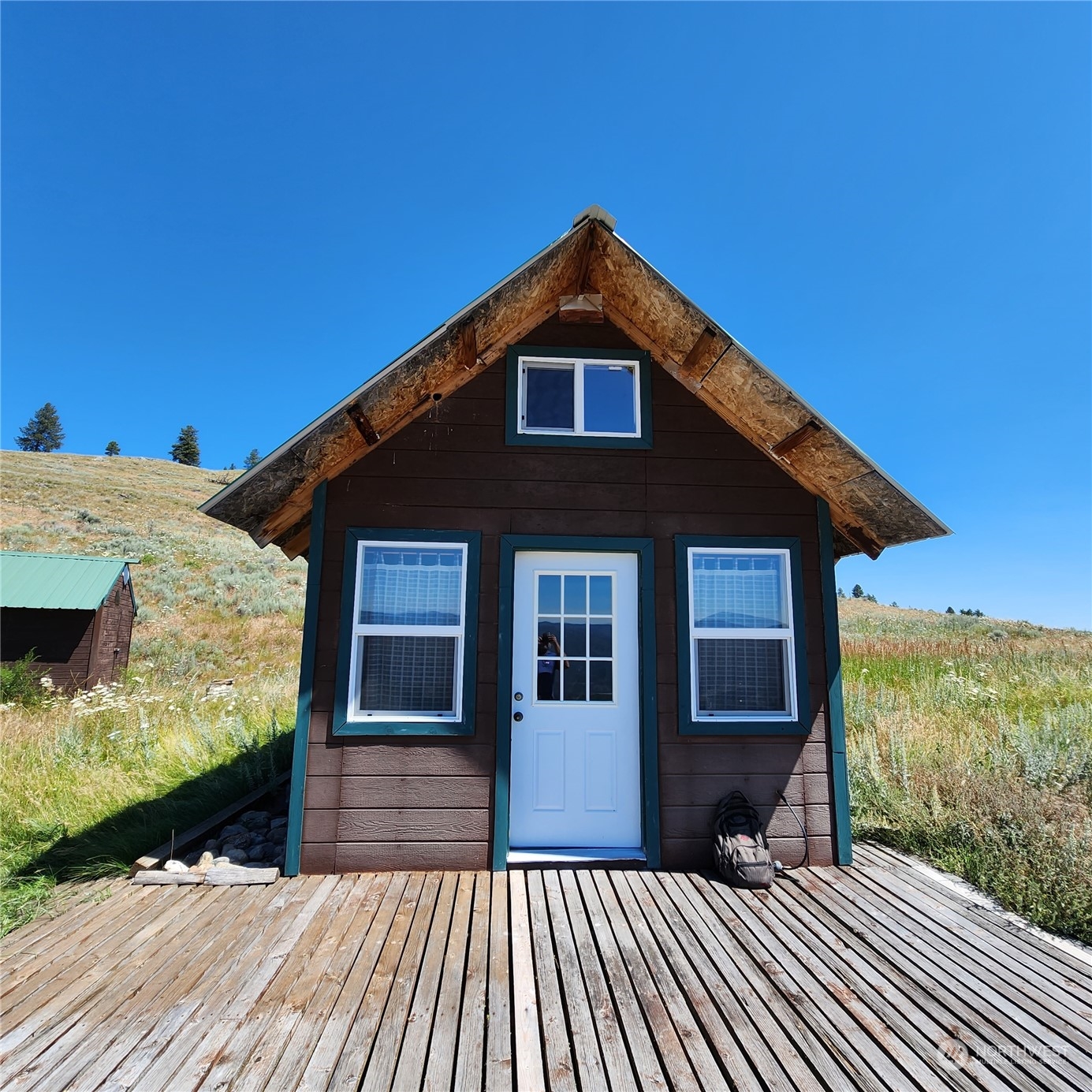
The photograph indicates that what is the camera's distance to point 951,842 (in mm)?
4266

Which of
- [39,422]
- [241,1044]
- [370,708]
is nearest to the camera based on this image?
[241,1044]

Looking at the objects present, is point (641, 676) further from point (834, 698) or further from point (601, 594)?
point (834, 698)

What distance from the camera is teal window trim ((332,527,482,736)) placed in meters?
3.94

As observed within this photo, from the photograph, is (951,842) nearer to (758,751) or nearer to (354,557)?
(758,751)

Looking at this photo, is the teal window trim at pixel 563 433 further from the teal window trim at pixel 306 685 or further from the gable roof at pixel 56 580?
the gable roof at pixel 56 580

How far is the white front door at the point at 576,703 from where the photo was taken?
4105 millimetres

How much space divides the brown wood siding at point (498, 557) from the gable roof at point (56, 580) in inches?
474

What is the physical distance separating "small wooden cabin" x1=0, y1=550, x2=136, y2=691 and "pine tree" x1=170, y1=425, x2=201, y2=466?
56878 mm

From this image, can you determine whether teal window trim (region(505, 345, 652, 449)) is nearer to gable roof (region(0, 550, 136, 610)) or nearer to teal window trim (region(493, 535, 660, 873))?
teal window trim (region(493, 535, 660, 873))

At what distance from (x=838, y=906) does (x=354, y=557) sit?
3.79 meters

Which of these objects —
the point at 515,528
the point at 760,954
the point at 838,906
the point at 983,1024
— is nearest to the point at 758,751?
the point at 838,906

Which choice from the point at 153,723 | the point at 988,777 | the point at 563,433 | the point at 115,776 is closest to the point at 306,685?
the point at 563,433

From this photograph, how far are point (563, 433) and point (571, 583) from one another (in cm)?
114

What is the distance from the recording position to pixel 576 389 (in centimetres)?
449
